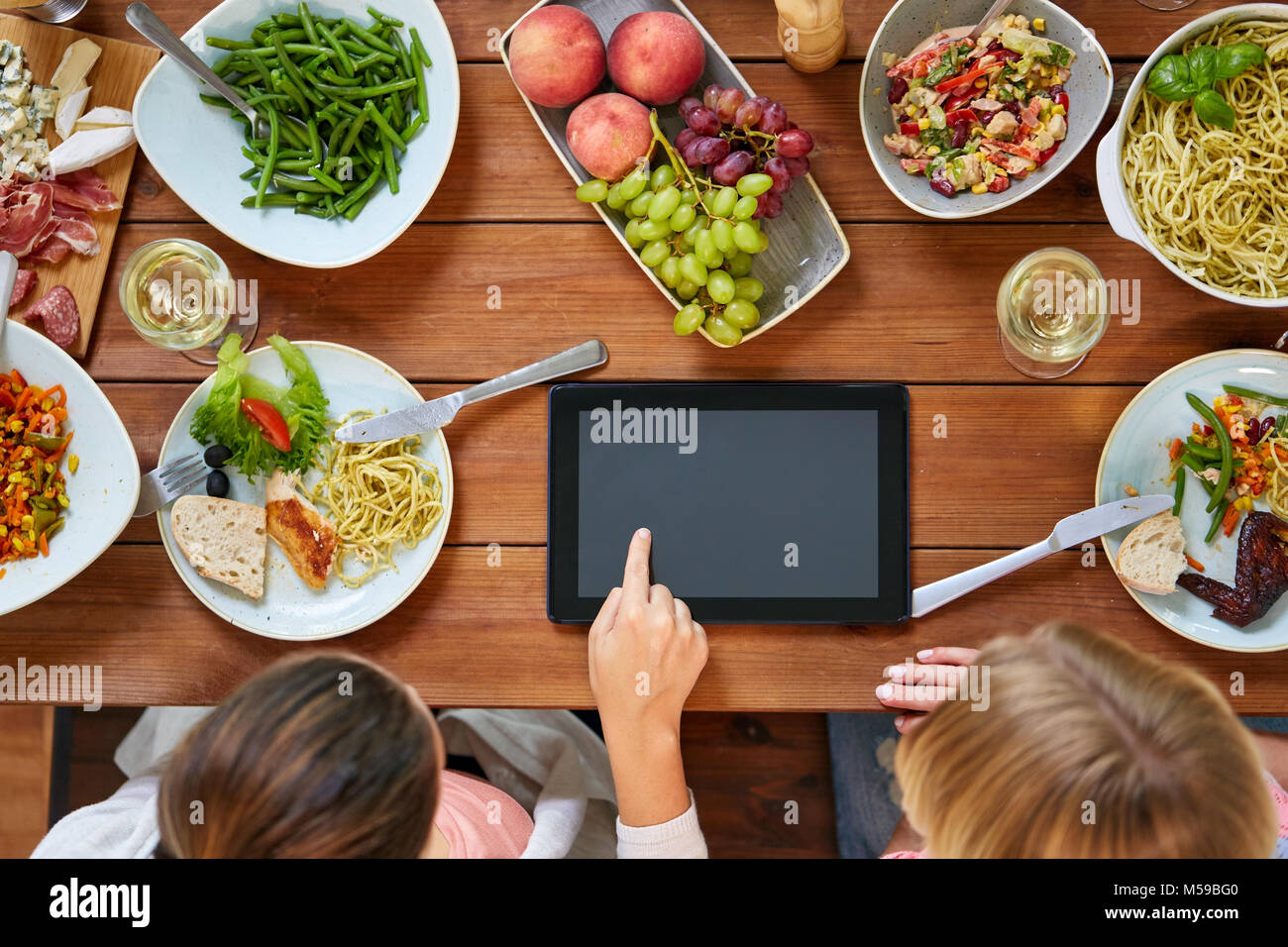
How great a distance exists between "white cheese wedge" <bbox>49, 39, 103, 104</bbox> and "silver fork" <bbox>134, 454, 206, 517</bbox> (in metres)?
0.52

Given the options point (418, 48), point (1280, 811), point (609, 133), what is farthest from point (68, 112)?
point (1280, 811)

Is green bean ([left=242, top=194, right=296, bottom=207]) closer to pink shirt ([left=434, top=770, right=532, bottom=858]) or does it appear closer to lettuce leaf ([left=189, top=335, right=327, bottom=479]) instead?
lettuce leaf ([left=189, top=335, right=327, bottom=479])

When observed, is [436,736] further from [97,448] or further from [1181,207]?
[1181,207]

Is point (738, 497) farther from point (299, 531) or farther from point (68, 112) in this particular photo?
point (68, 112)

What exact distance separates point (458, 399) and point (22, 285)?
603 millimetres

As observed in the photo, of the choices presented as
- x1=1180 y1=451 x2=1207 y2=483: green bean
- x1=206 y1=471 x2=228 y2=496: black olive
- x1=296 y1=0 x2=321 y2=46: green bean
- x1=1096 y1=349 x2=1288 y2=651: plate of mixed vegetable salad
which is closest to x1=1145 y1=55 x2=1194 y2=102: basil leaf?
x1=1096 y1=349 x2=1288 y2=651: plate of mixed vegetable salad

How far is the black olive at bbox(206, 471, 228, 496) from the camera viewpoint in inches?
41.9

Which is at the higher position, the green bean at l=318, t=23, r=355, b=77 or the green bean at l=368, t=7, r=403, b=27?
the green bean at l=368, t=7, r=403, b=27

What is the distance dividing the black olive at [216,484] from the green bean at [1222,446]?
128cm

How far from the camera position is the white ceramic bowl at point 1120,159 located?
3.13 ft

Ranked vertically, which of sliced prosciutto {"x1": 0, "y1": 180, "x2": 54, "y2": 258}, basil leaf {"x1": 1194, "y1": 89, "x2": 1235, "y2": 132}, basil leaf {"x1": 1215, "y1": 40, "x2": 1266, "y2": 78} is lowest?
sliced prosciutto {"x1": 0, "y1": 180, "x2": 54, "y2": 258}

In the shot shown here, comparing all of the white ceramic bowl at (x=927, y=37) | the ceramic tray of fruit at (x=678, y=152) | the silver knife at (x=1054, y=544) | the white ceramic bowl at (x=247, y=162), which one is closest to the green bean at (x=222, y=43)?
the white ceramic bowl at (x=247, y=162)

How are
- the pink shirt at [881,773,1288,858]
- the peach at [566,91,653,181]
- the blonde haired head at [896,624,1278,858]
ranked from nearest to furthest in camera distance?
1. the blonde haired head at [896,624,1278,858]
2. the peach at [566,91,653,181]
3. the pink shirt at [881,773,1288,858]
